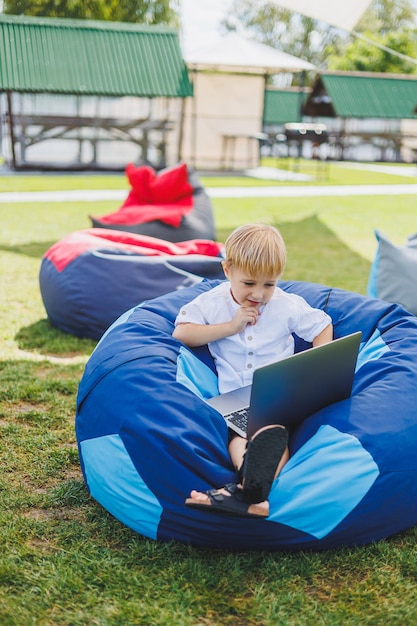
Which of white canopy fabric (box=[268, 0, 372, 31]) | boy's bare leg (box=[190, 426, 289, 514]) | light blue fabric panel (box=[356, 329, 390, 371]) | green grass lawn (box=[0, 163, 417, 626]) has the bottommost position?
green grass lawn (box=[0, 163, 417, 626])

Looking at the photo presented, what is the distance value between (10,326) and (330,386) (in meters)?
2.85

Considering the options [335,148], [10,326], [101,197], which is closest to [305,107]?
[335,148]

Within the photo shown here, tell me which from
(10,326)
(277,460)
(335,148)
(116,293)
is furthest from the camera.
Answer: (335,148)

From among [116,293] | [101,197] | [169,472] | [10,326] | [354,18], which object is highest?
[354,18]

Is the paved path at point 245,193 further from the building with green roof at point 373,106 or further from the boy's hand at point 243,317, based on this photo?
the building with green roof at point 373,106

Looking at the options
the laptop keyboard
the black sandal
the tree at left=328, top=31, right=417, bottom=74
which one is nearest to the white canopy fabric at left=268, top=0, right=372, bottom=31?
the laptop keyboard

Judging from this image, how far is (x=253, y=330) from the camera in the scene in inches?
113

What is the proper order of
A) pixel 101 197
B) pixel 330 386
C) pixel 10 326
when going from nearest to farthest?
1. pixel 330 386
2. pixel 10 326
3. pixel 101 197

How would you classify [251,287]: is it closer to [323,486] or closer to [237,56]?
[323,486]

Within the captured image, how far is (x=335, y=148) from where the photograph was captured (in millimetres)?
26750

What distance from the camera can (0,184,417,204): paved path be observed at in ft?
37.0

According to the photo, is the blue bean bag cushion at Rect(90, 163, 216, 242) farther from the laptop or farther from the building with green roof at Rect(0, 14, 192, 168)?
the building with green roof at Rect(0, 14, 192, 168)

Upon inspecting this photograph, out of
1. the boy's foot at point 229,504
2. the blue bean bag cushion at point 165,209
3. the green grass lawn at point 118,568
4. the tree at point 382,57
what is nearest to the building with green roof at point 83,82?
the blue bean bag cushion at point 165,209

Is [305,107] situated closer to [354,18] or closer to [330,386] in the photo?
[354,18]
